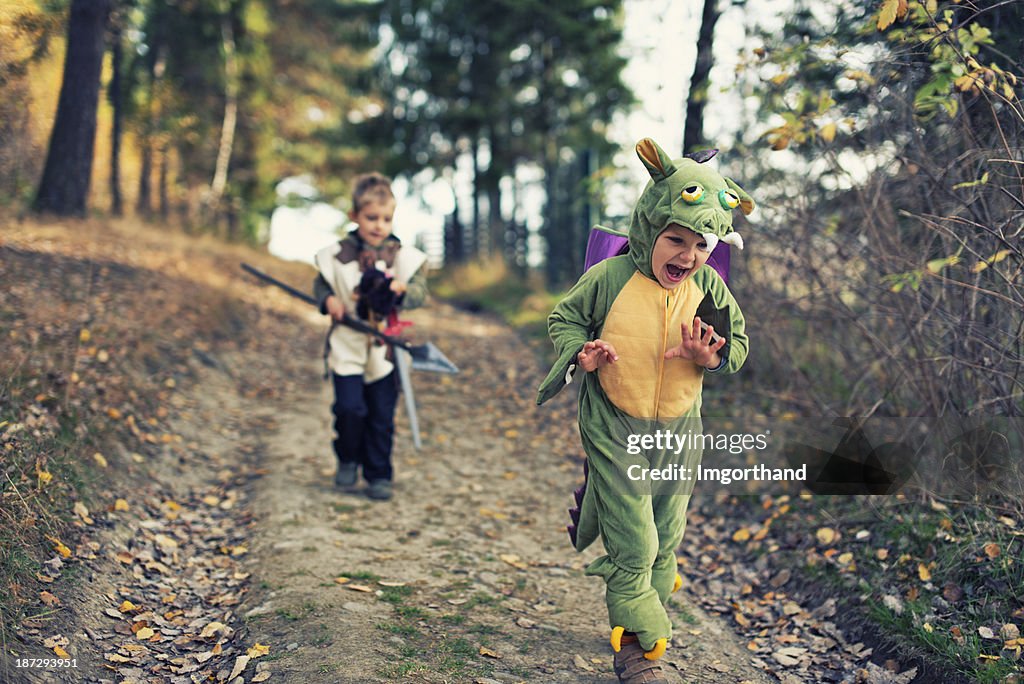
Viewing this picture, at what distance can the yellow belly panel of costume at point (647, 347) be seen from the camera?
3428 millimetres

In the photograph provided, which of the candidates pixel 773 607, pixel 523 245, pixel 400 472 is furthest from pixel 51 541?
pixel 523 245

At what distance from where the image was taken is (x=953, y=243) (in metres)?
4.66

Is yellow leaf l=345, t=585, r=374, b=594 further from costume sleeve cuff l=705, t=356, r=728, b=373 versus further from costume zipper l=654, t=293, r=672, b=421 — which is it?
costume sleeve cuff l=705, t=356, r=728, b=373

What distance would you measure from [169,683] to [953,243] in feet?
15.2

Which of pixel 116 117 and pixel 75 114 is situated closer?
pixel 75 114

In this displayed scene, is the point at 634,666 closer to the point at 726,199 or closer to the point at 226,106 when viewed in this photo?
the point at 726,199

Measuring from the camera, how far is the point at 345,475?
20.1 feet

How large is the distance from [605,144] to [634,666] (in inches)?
516

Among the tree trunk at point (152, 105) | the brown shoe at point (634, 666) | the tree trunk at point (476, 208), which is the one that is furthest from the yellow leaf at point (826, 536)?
the tree trunk at point (152, 105)

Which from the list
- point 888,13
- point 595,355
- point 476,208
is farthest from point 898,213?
point 476,208

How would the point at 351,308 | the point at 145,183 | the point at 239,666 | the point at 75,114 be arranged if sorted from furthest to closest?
1. the point at 145,183
2. the point at 75,114
3. the point at 351,308
4. the point at 239,666

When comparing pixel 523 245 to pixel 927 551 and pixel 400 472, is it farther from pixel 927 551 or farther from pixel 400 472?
pixel 927 551

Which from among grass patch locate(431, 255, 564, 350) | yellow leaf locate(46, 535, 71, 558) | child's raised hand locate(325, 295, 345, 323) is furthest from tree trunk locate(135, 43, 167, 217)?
yellow leaf locate(46, 535, 71, 558)

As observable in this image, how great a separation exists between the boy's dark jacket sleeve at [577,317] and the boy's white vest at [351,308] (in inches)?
97.2
